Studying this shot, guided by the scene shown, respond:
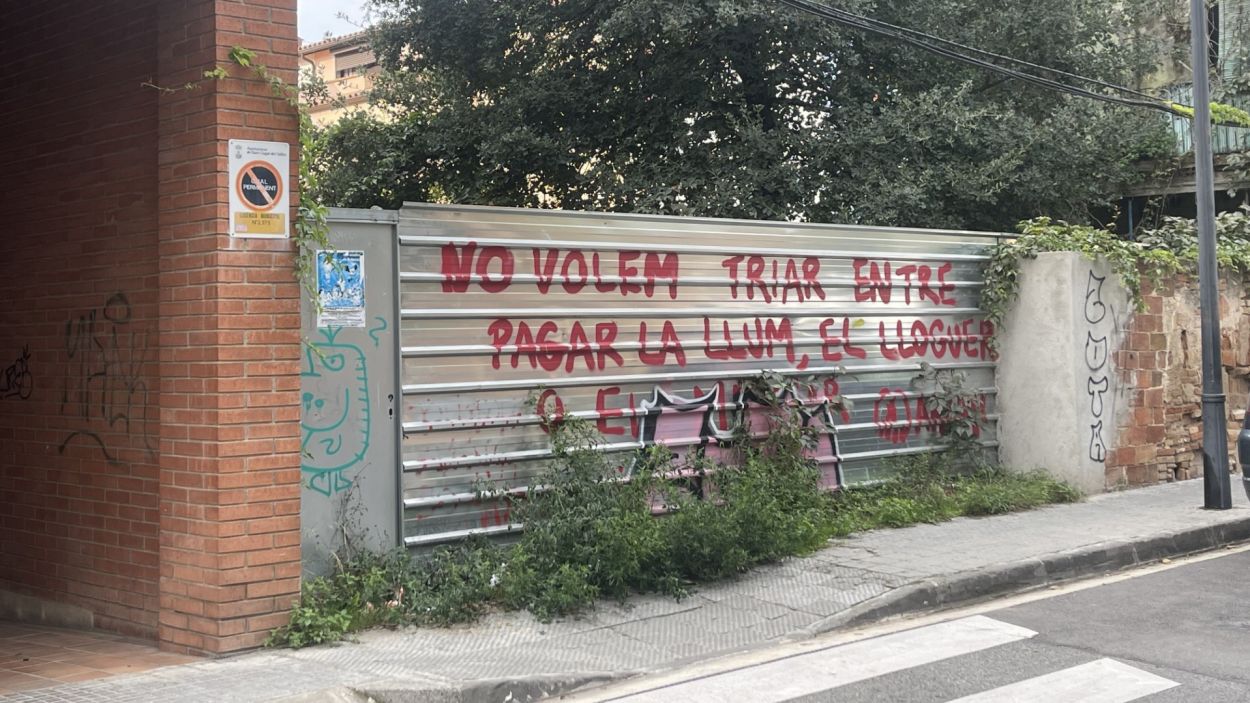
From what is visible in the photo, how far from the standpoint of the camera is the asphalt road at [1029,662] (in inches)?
230

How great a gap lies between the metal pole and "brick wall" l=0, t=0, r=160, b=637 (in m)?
9.70

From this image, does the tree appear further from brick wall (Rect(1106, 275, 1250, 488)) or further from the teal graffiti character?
the teal graffiti character

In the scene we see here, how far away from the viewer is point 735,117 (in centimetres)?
1681

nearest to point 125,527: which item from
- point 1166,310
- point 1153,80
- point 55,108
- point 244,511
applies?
point 244,511

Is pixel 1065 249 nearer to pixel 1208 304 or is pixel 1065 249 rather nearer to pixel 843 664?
pixel 1208 304

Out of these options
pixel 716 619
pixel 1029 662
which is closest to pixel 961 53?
pixel 716 619

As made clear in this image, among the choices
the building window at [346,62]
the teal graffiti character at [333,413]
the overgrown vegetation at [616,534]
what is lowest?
the overgrown vegetation at [616,534]

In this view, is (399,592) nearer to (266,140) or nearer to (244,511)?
(244,511)

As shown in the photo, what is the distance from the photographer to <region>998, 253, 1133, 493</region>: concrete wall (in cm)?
1159

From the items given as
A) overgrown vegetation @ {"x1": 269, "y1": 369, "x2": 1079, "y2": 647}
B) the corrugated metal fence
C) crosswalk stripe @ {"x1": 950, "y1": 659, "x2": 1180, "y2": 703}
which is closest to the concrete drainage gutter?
overgrown vegetation @ {"x1": 269, "y1": 369, "x2": 1079, "y2": 647}

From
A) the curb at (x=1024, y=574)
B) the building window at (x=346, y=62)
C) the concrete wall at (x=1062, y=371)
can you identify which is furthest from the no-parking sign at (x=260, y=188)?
the building window at (x=346, y=62)

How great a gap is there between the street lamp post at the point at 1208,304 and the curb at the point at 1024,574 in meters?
0.61

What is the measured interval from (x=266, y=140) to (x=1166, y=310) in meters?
10.5

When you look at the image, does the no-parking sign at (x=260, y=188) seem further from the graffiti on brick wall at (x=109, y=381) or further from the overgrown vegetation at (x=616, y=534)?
the overgrown vegetation at (x=616, y=534)
